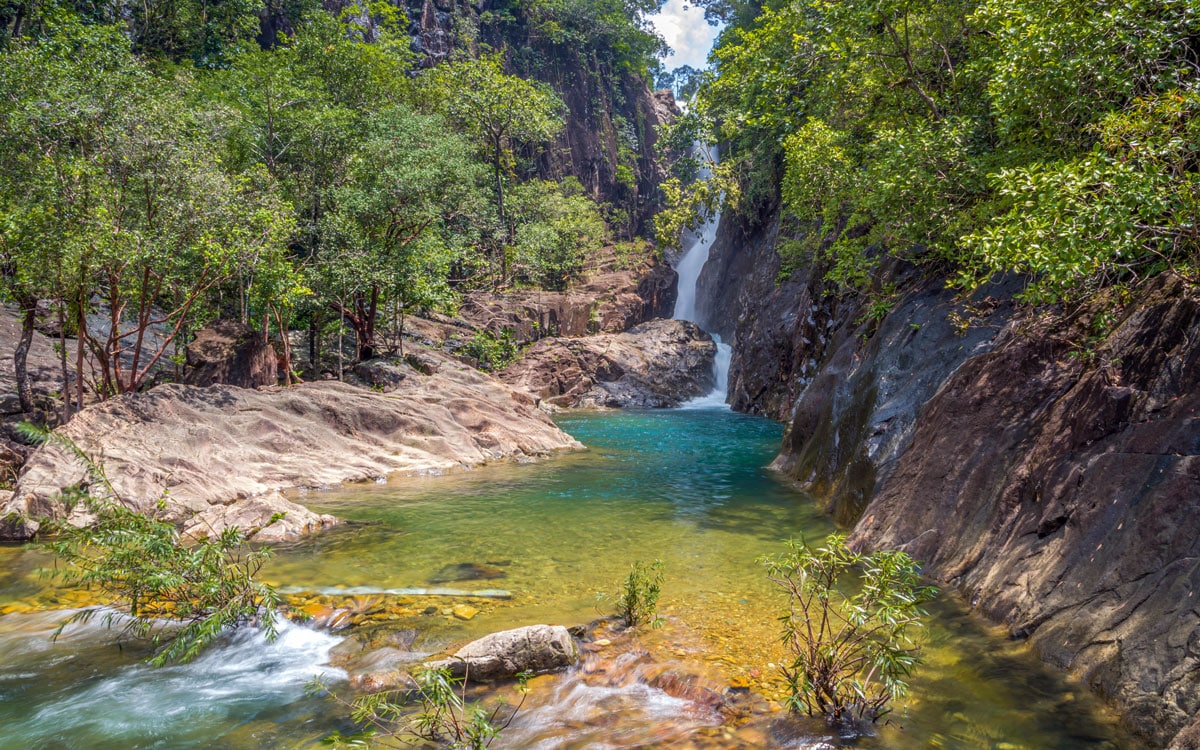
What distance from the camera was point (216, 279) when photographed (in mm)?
15820

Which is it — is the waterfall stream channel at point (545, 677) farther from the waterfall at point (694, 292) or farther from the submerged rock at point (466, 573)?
the waterfall at point (694, 292)

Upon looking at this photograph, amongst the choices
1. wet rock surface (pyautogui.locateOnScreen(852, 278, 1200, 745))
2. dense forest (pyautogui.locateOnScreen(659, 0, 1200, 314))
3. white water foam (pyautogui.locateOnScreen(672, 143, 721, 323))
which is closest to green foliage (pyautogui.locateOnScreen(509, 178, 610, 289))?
white water foam (pyautogui.locateOnScreen(672, 143, 721, 323))

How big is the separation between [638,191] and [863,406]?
190 ft

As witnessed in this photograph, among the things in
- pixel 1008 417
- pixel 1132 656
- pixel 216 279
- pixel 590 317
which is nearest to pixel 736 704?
pixel 1132 656

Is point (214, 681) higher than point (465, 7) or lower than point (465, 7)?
lower

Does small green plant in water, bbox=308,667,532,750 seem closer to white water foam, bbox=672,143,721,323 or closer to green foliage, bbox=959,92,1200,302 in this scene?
green foliage, bbox=959,92,1200,302

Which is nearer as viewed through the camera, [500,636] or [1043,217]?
[1043,217]

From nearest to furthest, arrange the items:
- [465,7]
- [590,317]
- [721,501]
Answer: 1. [721,501]
2. [590,317]
3. [465,7]

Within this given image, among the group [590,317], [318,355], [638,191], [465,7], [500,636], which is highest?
[465,7]

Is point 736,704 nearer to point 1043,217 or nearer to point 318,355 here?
point 1043,217

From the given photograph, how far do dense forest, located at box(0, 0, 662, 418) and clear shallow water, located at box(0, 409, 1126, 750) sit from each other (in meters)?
6.74

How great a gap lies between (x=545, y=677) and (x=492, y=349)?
33.1 metres

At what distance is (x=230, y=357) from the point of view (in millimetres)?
21719

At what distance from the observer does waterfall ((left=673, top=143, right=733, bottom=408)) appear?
44688mm
